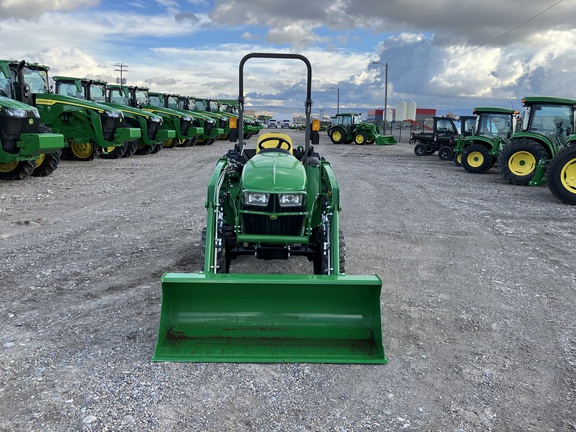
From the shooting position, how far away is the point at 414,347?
3.97m

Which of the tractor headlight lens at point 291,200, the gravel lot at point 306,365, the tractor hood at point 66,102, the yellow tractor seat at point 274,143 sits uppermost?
the tractor hood at point 66,102

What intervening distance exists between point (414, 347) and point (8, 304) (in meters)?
3.41

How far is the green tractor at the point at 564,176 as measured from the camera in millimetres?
10656

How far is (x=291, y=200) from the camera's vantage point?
4496mm

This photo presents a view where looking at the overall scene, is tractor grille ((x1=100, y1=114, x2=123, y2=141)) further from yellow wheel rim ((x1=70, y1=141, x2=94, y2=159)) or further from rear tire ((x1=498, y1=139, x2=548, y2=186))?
rear tire ((x1=498, y1=139, x2=548, y2=186))

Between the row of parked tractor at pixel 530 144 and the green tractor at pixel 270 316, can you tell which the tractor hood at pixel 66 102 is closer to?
the row of parked tractor at pixel 530 144

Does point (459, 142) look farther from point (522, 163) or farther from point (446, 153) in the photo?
point (522, 163)

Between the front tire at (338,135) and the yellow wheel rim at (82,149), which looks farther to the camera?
the front tire at (338,135)

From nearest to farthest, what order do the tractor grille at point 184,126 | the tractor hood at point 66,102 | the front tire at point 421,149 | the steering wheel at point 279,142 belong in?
the steering wheel at point 279,142 → the tractor hood at point 66,102 → the tractor grille at point 184,126 → the front tire at point 421,149

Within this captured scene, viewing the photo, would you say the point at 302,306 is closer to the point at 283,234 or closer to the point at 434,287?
the point at 283,234

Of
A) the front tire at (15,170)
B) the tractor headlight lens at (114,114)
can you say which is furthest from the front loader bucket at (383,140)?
the front tire at (15,170)

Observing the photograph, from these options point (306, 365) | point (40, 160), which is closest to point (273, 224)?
point (306, 365)

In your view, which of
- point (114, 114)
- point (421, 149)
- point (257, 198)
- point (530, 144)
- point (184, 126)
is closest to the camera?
point (257, 198)

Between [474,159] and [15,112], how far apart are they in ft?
42.8
